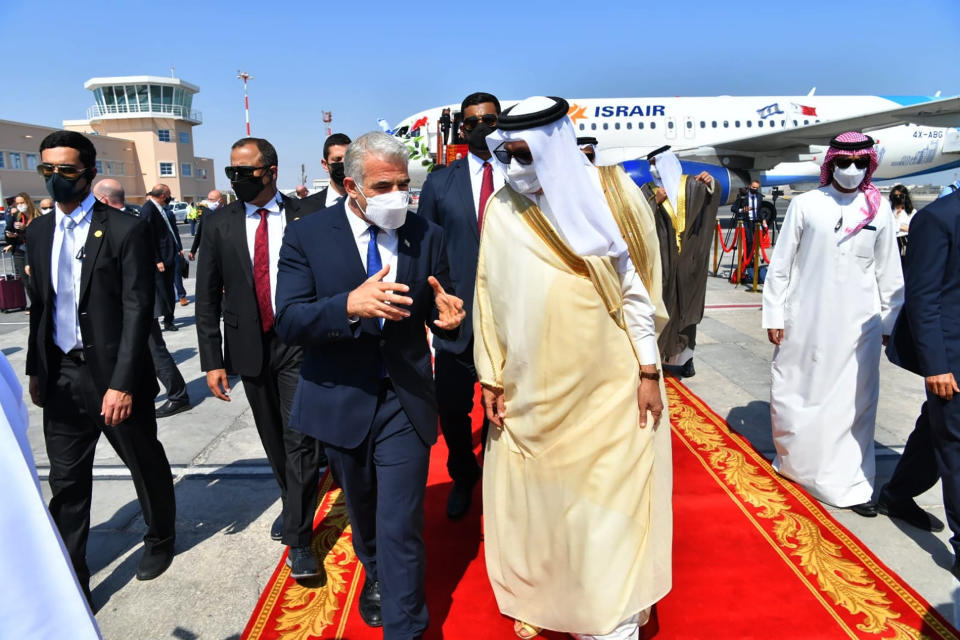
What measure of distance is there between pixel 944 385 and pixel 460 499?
93.4 inches

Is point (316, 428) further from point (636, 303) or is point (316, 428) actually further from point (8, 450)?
point (8, 450)

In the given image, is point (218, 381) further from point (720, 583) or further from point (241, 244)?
point (720, 583)

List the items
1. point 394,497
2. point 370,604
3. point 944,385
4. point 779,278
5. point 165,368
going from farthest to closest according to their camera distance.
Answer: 1. point 165,368
2. point 779,278
3. point 944,385
4. point 370,604
5. point 394,497

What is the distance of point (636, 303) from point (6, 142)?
5069 centimetres

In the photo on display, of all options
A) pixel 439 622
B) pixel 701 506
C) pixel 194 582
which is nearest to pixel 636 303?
pixel 439 622

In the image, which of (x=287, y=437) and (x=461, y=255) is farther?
(x=461, y=255)

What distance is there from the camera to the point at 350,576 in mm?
2932

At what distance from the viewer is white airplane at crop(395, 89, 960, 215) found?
20.3 meters

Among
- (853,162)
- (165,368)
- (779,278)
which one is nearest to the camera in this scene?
(853,162)

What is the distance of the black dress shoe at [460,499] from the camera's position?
3371 millimetres

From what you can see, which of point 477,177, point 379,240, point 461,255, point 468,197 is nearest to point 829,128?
point 477,177

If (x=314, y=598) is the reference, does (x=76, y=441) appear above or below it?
above

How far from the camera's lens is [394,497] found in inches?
87.4

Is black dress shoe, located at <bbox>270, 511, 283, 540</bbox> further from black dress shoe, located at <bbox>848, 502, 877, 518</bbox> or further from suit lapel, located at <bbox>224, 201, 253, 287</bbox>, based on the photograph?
black dress shoe, located at <bbox>848, 502, 877, 518</bbox>
